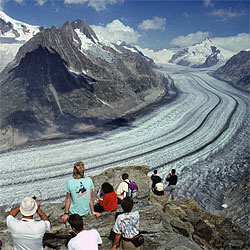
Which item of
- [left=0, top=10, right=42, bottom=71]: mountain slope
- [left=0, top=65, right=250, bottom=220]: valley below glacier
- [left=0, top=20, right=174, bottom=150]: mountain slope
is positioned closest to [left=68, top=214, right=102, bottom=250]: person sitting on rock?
[left=0, top=65, right=250, bottom=220]: valley below glacier

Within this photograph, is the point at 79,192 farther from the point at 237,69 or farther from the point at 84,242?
the point at 237,69

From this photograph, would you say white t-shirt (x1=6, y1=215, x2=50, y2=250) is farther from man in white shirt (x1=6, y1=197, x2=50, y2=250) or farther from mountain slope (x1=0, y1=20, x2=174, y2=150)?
mountain slope (x1=0, y1=20, x2=174, y2=150)

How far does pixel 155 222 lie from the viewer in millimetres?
6840

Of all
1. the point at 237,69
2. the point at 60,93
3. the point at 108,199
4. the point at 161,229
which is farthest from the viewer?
the point at 237,69

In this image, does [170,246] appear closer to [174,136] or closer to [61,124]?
[174,136]

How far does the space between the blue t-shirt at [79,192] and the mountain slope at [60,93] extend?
27702 mm

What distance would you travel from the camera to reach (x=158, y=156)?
982 inches

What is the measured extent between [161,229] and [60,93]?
38.9 m

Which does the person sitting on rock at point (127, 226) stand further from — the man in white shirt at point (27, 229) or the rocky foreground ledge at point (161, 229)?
the man in white shirt at point (27, 229)

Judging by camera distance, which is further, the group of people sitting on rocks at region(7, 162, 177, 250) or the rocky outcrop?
the rocky outcrop

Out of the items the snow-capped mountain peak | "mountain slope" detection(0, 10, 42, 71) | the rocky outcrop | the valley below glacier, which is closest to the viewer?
the valley below glacier

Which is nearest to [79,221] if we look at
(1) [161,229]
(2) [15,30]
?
(1) [161,229]

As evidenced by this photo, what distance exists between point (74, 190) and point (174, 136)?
1005 inches

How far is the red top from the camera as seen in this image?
658 cm
